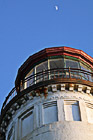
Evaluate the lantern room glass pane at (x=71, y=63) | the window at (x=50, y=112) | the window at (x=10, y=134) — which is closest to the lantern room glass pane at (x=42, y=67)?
the lantern room glass pane at (x=71, y=63)

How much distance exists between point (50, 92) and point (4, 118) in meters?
3.71

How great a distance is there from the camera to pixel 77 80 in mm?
22766

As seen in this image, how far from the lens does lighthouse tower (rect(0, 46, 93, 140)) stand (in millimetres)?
20547

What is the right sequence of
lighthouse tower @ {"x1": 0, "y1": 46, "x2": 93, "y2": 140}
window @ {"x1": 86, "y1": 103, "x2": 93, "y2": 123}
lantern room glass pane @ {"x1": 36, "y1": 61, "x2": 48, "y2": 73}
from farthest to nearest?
lantern room glass pane @ {"x1": 36, "y1": 61, "x2": 48, "y2": 73}, window @ {"x1": 86, "y1": 103, "x2": 93, "y2": 123}, lighthouse tower @ {"x1": 0, "y1": 46, "x2": 93, "y2": 140}

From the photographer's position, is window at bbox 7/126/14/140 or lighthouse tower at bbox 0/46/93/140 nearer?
lighthouse tower at bbox 0/46/93/140

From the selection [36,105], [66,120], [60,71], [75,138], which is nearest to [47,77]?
[60,71]

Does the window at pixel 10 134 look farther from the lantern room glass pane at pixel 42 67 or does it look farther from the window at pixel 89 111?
the window at pixel 89 111

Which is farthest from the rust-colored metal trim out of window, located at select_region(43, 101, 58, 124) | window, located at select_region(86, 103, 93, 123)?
window, located at select_region(86, 103, 93, 123)

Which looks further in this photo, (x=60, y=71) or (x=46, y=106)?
(x=60, y=71)

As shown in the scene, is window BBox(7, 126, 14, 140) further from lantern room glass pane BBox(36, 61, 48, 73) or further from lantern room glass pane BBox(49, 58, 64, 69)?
lantern room glass pane BBox(49, 58, 64, 69)

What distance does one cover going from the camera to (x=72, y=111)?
71.1 feet

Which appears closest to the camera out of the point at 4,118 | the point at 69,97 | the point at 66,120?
the point at 66,120

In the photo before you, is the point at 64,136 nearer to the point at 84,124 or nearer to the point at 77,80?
the point at 84,124

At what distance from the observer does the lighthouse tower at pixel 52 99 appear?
20.5 metres
